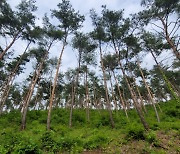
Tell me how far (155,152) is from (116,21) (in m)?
13.3

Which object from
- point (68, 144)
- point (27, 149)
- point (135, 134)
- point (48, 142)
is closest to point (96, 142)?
point (68, 144)

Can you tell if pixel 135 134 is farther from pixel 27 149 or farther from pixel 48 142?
pixel 27 149

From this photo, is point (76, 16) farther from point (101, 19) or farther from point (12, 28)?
point (12, 28)

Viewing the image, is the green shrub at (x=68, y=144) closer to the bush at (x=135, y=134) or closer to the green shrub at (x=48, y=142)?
the green shrub at (x=48, y=142)

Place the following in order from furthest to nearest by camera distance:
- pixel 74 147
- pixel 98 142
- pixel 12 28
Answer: pixel 12 28 → pixel 98 142 → pixel 74 147

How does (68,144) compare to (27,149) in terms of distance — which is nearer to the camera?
(27,149)

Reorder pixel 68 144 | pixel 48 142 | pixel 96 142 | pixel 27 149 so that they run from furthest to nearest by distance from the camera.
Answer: pixel 96 142
pixel 48 142
pixel 68 144
pixel 27 149

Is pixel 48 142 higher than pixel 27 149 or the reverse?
higher

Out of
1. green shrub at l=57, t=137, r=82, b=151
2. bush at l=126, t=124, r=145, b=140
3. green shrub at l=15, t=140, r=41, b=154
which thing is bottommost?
green shrub at l=15, t=140, r=41, b=154

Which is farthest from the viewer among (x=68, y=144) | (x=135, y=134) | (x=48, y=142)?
(x=135, y=134)

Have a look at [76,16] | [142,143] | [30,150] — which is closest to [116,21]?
[76,16]

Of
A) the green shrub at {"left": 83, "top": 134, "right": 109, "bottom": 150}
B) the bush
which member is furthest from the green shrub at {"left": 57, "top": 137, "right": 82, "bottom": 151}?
the bush

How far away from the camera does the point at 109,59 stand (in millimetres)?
25125

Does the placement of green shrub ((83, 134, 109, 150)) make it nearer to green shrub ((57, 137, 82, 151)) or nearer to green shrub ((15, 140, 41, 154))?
green shrub ((57, 137, 82, 151))
